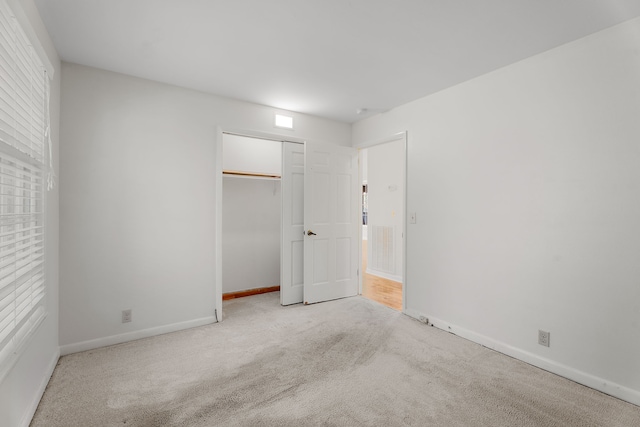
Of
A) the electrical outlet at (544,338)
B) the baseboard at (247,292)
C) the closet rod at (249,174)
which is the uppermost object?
the closet rod at (249,174)

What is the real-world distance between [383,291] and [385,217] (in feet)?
4.94

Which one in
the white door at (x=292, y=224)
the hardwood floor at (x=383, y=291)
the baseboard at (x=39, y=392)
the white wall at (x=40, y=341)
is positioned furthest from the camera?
the hardwood floor at (x=383, y=291)

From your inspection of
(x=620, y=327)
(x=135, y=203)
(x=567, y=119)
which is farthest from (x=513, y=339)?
(x=135, y=203)

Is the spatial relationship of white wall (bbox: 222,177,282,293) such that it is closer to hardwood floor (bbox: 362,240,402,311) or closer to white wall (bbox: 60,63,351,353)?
white wall (bbox: 60,63,351,353)

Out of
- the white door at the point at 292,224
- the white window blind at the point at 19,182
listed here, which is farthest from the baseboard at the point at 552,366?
the white window blind at the point at 19,182

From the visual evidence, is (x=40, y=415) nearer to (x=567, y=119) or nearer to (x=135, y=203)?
(x=135, y=203)

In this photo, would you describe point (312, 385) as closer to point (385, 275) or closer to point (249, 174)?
point (249, 174)

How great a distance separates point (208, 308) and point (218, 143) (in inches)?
70.1

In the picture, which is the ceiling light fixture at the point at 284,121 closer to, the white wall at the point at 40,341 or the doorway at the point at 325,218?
the doorway at the point at 325,218

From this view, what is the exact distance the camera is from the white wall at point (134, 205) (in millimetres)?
2568

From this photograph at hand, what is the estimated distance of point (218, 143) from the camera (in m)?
3.25

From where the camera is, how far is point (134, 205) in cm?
282

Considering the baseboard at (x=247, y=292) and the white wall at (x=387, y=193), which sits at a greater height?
the white wall at (x=387, y=193)

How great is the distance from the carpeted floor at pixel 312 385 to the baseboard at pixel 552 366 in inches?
2.5
